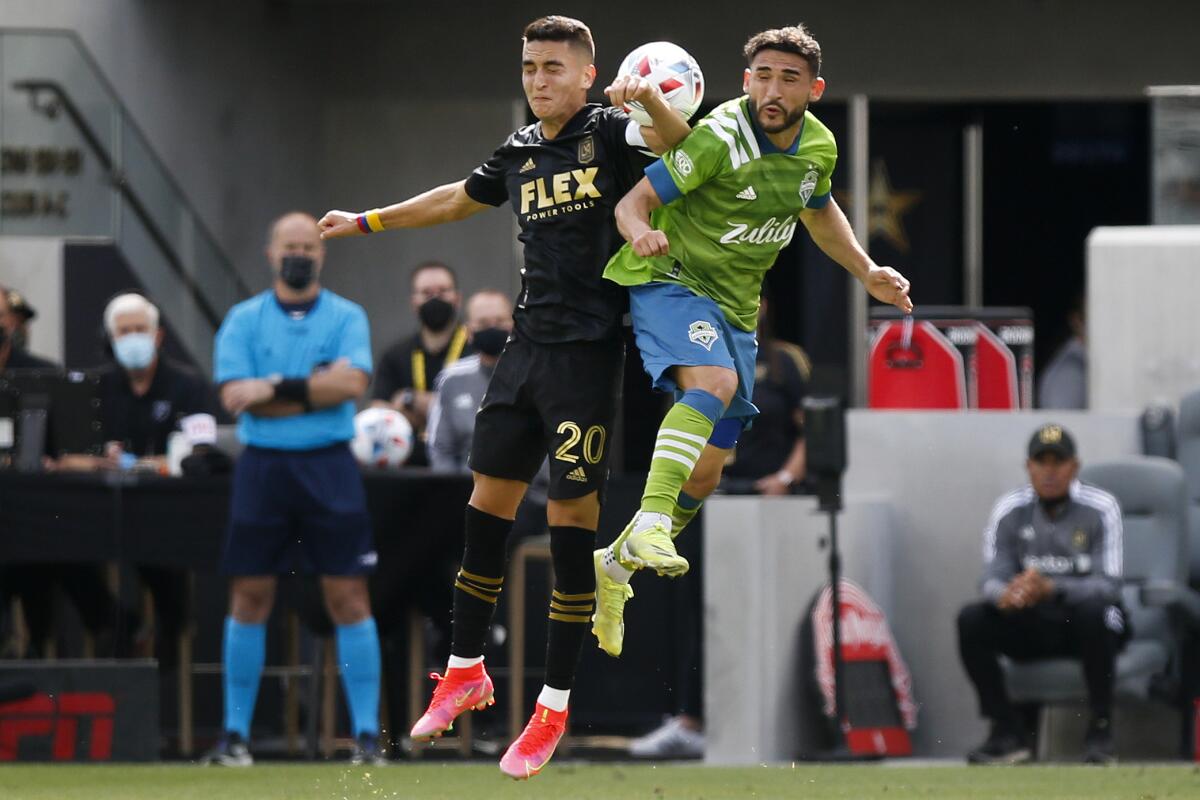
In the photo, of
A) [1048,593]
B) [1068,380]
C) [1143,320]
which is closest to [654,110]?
[1048,593]

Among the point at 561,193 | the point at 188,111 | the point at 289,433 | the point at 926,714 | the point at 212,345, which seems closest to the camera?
the point at 561,193

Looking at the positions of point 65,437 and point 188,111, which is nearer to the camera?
point 65,437

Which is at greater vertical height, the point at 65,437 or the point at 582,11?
the point at 582,11

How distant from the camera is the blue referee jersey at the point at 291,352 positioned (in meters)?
10.7

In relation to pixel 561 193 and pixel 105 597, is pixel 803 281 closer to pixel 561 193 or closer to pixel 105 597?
pixel 105 597

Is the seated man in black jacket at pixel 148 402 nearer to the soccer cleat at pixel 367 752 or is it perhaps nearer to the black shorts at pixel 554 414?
the soccer cleat at pixel 367 752

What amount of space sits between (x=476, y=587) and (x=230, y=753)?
3.48 meters

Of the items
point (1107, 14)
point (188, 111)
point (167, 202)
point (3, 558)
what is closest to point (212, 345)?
point (167, 202)

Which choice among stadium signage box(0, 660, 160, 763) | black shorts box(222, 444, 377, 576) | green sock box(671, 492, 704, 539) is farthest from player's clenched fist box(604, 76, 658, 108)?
stadium signage box(0, 660, 160, 763)

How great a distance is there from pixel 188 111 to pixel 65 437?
5.56 meters

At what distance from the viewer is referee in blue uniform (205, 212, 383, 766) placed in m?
10.6

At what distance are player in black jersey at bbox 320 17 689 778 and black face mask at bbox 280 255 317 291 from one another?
10.8 ft

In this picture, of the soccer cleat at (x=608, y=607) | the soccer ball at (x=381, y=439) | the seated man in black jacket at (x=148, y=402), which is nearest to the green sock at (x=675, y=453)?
the soccer cleat at (x=608, y=607)

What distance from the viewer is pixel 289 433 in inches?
419
